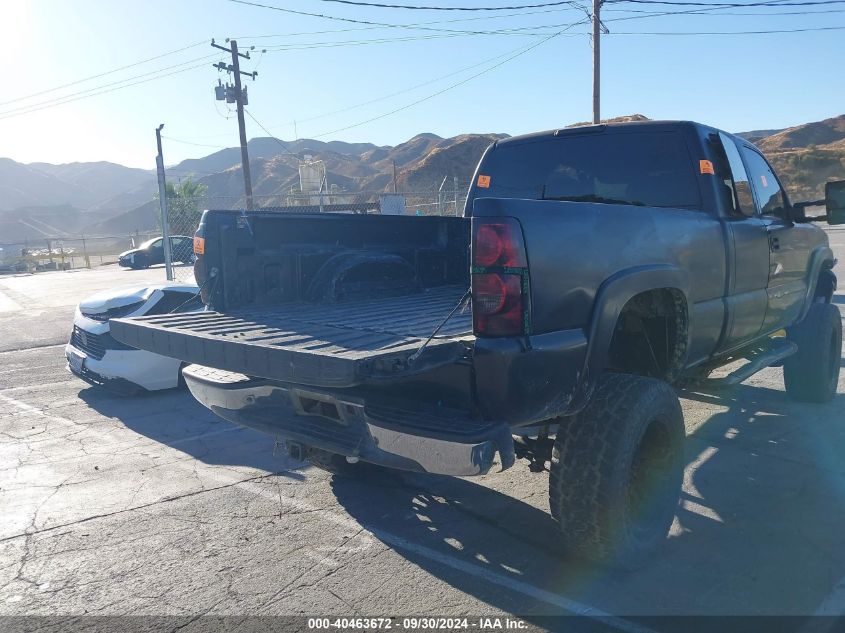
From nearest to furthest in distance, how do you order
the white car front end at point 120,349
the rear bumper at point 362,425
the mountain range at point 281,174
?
the rear bumper at point 362,425 < the white car front end at point 120,349 < the mountain range at point 281,174

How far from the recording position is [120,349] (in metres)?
7.09

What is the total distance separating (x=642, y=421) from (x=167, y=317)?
256 cm

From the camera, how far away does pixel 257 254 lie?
416 centimetres

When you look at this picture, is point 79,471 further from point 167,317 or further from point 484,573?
point 484,573

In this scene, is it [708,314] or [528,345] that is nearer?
[528,345]

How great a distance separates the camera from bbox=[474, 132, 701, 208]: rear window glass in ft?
14.3

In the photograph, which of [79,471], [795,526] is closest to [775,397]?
[795,526]

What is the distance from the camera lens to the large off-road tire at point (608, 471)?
3137mm

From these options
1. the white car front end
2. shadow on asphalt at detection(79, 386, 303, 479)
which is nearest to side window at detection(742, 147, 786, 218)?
shadow on asphalt at detection(79, 386, 303, 479)

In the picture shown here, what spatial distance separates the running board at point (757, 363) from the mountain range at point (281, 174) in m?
10.5

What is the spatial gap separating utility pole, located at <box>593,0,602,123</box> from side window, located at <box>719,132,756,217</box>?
16.1m

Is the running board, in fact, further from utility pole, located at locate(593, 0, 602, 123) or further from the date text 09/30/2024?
utility pole, located at locate(593, 0, 602, 123)

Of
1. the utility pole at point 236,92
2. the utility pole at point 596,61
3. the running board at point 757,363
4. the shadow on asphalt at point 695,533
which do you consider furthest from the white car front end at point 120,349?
the utility pole at point 236,92

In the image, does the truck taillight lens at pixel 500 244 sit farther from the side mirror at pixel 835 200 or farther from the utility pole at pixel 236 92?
the utility pole at pixel 236 92
